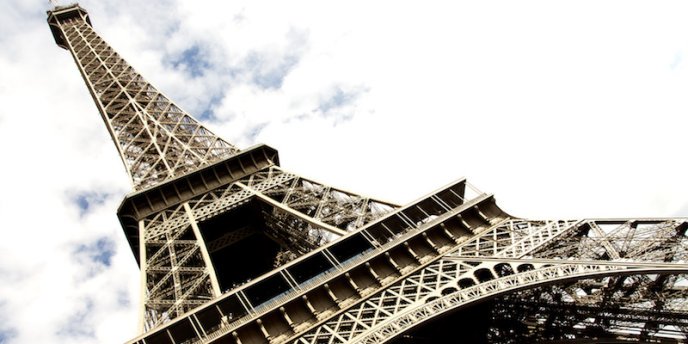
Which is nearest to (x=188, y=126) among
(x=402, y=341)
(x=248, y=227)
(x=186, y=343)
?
(x=248, y=227)

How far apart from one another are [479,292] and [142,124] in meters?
23.1

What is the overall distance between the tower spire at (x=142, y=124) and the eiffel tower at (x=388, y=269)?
5.98 feet

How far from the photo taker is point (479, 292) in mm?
15539

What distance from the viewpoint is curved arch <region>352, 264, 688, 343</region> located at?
47.7 feet

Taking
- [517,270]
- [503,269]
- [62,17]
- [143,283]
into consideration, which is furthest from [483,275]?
[62,17]

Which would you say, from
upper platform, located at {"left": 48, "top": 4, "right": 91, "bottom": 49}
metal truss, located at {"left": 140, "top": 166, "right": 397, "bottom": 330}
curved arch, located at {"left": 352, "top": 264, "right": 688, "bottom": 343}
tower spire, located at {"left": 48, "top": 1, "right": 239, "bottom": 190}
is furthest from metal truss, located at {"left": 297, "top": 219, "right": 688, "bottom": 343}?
upper platform, located at {"left": 48, "top": 4, "right": 91, "bottom": 49}

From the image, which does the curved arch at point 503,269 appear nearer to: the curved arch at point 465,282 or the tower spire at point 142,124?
the curved arch at point 465,282

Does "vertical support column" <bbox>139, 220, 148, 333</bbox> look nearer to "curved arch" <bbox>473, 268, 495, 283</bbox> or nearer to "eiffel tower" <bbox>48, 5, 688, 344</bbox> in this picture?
"eiffel tower" <bbox>48, 5, 688, 344</bbox>

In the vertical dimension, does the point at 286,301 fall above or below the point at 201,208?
below

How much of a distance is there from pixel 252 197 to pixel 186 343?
9337 mm

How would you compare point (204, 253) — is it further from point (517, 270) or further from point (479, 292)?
point (517, 270)

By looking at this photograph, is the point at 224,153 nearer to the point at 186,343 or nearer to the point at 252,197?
the point at 252,197

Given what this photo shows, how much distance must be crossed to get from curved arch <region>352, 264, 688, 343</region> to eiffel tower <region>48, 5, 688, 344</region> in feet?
0.12

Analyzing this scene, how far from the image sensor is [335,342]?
608 inches
